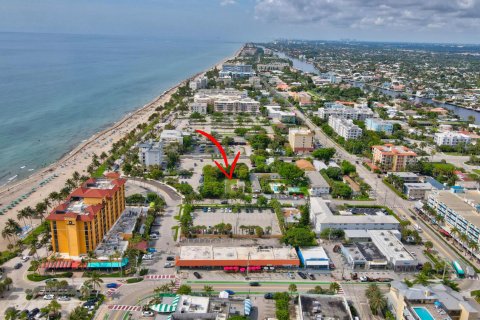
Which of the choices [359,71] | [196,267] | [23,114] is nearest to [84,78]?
[23,114]

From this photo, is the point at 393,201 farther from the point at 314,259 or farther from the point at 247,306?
the point at 247,306

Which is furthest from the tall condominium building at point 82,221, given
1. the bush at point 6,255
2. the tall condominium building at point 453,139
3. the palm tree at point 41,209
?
the tall condominium building at point 453,139

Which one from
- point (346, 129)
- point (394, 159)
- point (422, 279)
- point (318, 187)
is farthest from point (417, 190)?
point (346, 129)

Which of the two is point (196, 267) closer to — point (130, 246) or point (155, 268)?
point (155, 268)

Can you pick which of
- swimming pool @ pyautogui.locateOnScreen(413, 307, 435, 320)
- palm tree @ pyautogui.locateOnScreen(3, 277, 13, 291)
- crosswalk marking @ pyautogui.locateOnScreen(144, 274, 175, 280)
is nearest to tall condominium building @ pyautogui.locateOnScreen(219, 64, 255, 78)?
crosswalk marking @ pyautogui.locateOnScreen(144, 274, 175, 280)

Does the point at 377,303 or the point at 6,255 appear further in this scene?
the point at 6,255

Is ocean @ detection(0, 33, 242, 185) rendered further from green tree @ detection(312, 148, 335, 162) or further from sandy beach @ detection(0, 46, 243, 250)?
green tree @ detection(312, 148, 335, 162)

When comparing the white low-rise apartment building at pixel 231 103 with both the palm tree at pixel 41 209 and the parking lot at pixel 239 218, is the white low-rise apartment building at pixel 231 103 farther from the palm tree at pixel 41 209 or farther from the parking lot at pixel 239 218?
the palm tree at pixel 41 209
